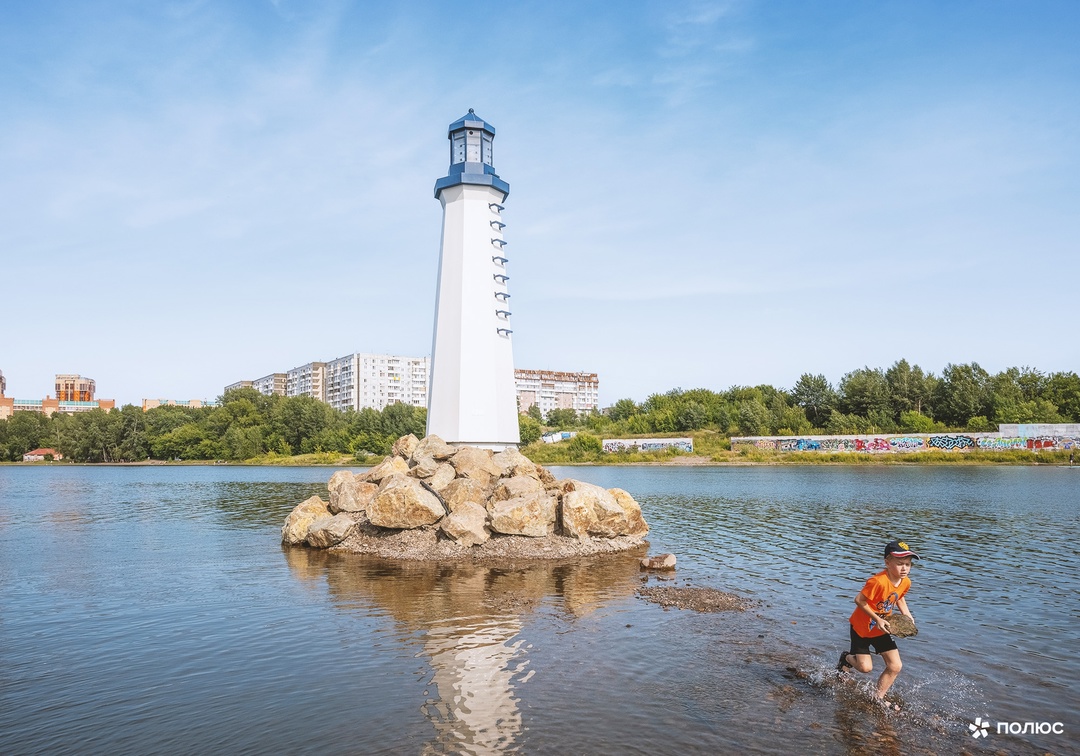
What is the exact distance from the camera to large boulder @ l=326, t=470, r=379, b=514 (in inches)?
1048

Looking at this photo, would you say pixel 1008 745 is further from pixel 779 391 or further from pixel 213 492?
pixel 779 391

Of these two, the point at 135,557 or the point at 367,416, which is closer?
the point at 135,557

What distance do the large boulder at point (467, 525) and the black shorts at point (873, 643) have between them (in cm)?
1478

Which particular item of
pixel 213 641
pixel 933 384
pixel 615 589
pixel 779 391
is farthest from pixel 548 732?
pixel 779 391

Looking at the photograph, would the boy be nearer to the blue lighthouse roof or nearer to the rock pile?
the rock pile

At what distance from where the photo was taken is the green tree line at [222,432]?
4911 inches

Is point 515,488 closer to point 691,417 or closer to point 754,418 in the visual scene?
point 754,418

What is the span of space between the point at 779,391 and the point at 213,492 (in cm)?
9854

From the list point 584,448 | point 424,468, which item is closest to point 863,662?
point 424,468

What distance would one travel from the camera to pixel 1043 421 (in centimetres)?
9125

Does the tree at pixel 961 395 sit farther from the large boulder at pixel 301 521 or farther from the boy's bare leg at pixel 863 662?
the boy's bare leg at pixel 863 662

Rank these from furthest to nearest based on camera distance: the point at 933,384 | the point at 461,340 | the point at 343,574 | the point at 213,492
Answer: the point at 933,384 → the point at 213,492 → the point at 461,340 → the point at 343,574

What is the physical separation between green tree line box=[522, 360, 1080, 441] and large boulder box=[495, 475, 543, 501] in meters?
91.0

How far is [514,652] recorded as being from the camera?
12.8 metres
